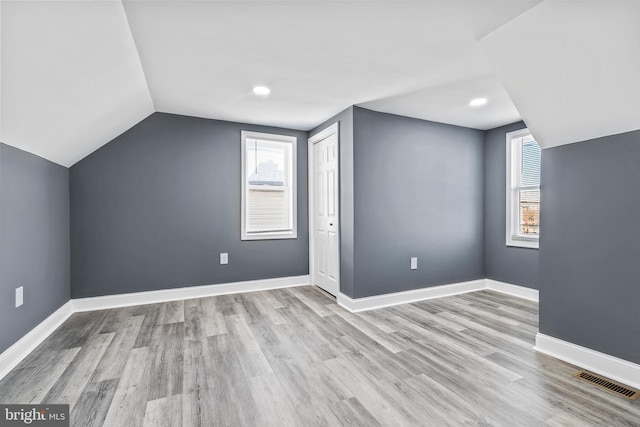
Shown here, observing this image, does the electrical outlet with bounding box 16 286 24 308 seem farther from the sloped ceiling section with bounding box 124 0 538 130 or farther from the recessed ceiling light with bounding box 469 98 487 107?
the recessed ceiling light with bounding box 469 98 487 107

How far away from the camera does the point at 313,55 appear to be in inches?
86.0

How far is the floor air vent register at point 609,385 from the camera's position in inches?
68.7

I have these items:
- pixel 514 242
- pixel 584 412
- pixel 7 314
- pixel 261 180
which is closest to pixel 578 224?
pixel 584 412

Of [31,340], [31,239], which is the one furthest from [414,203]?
[31,340]

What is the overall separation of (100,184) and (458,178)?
14.3ft

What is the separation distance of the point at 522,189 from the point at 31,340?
5276 millimetres

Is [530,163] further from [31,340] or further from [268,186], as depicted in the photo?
[31,340]

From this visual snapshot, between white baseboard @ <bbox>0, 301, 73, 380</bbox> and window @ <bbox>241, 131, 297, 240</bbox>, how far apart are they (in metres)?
1.95

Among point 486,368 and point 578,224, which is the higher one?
point 578,224

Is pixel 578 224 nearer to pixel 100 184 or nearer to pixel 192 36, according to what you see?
pixel 192 36

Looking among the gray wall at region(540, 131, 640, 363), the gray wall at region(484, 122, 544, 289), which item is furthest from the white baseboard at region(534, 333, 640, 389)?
the gray wall at region(484, 122, 544, 289)

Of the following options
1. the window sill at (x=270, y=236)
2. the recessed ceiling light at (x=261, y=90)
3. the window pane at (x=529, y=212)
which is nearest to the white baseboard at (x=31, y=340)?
the window sill at (x=270, y=236)

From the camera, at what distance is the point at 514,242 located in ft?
12.8

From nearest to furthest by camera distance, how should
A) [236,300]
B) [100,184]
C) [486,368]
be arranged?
[486,368] < [100,184] < [236,300]
